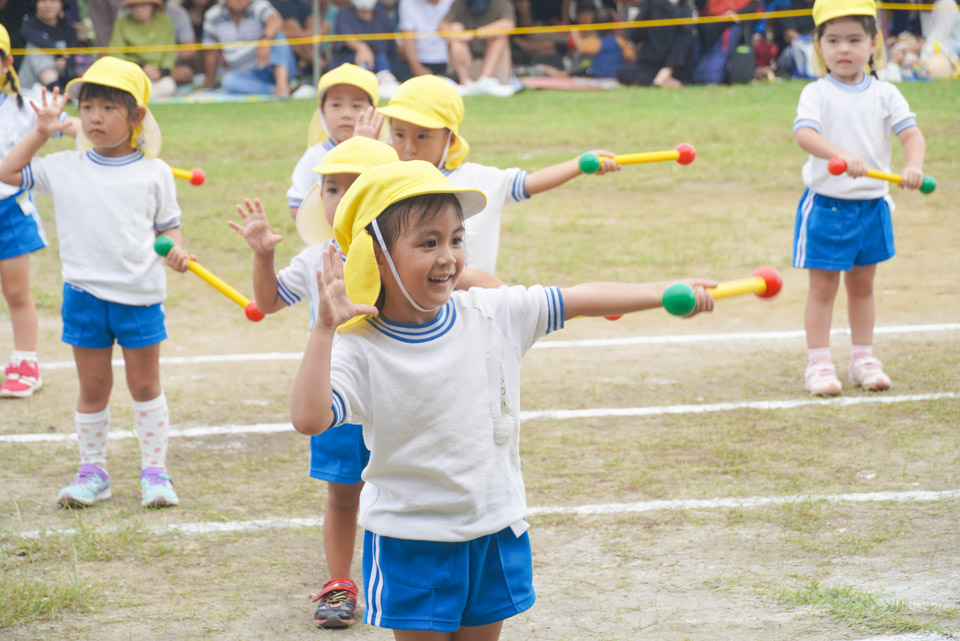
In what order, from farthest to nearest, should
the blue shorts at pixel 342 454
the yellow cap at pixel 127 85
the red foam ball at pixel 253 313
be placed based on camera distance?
the yellow cap at pixel 127 85 < the red foam ball at pixel 253 313 < the blue shorts at pixel 342 454

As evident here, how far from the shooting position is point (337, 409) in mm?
2418

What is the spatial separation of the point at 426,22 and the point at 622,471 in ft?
38.3

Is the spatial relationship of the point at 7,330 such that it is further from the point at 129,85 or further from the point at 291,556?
the point at 291,556

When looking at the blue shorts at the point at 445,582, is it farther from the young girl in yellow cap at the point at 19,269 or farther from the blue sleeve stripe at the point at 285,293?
the young girl in yellow cap at the point at 19,269

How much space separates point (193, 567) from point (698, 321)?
158 inches

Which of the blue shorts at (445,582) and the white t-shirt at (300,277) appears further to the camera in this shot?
the white t-shirt at (300,277)

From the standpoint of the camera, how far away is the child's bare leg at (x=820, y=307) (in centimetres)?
564

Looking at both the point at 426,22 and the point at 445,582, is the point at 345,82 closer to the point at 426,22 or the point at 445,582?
the point at 445,582

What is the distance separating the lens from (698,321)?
7016mm

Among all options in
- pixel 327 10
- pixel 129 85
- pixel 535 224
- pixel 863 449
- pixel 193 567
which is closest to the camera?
pixel 193 567

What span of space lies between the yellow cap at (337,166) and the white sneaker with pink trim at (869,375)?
3.16 metres

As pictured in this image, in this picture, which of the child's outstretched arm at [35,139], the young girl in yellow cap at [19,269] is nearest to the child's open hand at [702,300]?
the child's outstretched arm at [35,139]

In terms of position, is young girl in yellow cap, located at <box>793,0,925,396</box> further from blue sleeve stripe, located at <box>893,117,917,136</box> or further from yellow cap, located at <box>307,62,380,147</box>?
yellow cap, located at <box>307,62,380,147</box>

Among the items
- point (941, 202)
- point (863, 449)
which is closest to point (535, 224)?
point (941, 202)
